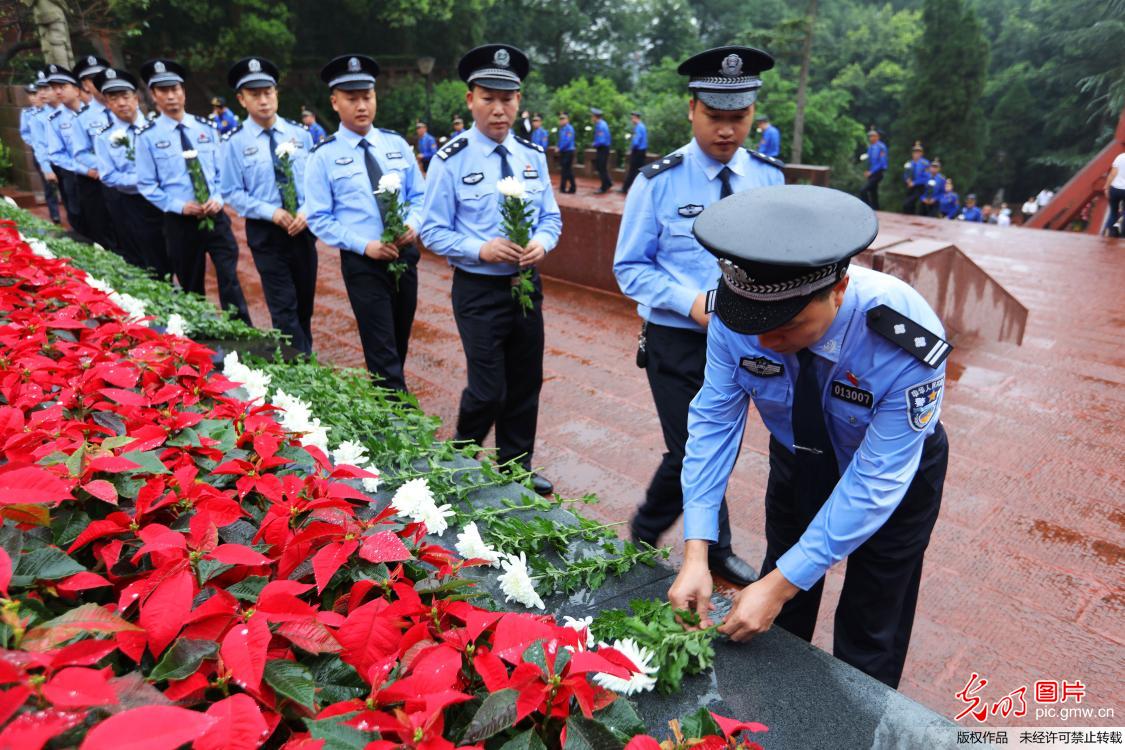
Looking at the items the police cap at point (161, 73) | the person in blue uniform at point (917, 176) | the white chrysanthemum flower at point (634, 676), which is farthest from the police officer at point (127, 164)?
the person in blue uniform at point (917, 176)

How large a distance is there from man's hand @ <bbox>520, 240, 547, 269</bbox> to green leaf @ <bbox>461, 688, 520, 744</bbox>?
2.46 meters

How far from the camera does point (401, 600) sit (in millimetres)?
1290

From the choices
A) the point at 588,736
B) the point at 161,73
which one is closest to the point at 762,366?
the point at 588,736

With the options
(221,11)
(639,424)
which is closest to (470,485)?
(639,424)

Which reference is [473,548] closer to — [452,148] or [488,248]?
[488,248]

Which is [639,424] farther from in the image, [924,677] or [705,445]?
[705,445]

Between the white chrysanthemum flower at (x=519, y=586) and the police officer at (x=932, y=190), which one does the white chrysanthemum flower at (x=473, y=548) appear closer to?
the white chrysanthemum flower at (x=519, y=586)

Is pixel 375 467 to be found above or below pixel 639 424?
above

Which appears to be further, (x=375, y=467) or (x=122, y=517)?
(x=375, y=467)

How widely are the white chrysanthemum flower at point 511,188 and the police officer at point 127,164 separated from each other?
445 cm

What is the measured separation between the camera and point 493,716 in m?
1.06

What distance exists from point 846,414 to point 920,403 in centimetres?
20

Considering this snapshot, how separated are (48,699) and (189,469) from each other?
2.39 ft

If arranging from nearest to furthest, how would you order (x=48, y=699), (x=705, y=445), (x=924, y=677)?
(x=48, y=699), (x=705, y=445), (x=924, y=677)
